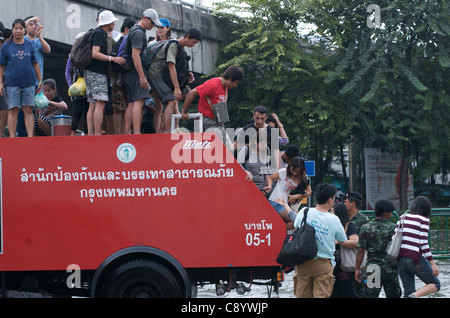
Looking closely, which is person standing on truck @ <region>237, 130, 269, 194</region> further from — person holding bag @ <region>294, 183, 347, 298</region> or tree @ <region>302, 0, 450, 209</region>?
tree @ <region>302, 0, 450, 209</region>

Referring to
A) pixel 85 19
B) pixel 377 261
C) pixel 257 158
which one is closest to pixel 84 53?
pixel 257 158

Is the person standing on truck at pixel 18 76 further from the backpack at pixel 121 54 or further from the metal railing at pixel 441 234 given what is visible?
the metal railing at pixel 441 234

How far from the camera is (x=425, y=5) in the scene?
1562cm

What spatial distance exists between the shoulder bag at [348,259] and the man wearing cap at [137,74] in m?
3.03

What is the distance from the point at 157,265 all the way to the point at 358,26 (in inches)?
601

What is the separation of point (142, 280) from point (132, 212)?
0.76 meters

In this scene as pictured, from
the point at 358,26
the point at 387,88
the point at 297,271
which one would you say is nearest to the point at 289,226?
the point at 297,271

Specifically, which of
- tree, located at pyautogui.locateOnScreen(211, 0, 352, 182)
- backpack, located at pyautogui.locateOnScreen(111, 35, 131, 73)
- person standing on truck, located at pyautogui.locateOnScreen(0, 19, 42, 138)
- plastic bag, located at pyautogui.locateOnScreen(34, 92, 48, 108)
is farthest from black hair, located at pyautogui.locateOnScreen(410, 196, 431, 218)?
tree, located at pyautogui.locateOnScreen(211, 0, 352, 182)

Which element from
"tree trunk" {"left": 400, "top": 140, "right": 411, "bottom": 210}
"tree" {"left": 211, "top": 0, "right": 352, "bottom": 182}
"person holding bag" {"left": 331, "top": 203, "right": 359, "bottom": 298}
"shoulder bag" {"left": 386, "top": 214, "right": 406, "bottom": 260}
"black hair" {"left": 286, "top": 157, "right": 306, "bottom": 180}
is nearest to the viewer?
"shoulder bag" {"left": 386, "top": 214, "right": 406, "bottom": 260}

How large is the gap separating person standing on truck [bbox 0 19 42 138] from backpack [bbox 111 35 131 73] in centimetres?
117

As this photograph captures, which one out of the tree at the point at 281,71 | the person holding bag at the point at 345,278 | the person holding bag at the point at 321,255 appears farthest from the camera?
the tree at the point at 281,71

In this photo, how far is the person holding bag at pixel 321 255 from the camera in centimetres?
503

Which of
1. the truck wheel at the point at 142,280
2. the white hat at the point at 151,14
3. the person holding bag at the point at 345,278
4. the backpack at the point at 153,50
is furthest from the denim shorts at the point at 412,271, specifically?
the white hat at the point at 151,14

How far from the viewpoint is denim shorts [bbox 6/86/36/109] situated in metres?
6.37
